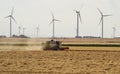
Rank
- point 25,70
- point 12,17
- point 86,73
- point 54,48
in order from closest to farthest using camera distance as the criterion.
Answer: point 86,73, point 25,70, point 54,48, point 12,17

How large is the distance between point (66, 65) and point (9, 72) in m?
6.07

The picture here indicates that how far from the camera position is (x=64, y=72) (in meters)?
25.4

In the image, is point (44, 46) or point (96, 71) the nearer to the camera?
point (96, 71)

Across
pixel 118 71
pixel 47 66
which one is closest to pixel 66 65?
pixel 47 66

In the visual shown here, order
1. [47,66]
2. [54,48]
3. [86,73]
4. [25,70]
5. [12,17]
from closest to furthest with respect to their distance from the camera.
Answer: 1. [86,73]
2. [25,70]
3. [47,66]
4. [54,48]
5. [12,17]

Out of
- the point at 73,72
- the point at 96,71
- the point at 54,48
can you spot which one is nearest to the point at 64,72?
the point at 73,72

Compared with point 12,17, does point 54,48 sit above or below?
below

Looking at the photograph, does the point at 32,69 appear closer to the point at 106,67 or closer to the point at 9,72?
the point at 9,72

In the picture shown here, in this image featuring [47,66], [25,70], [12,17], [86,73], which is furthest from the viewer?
[12,17]

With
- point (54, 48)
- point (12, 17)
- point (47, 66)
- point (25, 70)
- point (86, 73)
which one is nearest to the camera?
point (86, 73)

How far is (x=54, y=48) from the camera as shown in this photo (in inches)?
2279

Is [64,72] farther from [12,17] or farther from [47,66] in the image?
[12,17]

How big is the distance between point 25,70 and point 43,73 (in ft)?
7.70

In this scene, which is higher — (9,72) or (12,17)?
(12,17)
